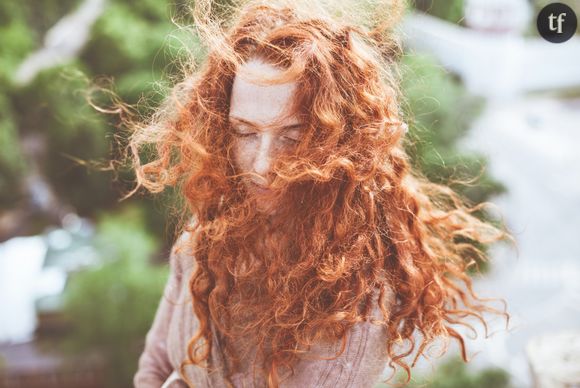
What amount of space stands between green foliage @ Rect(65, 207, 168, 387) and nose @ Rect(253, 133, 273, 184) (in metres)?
1.30

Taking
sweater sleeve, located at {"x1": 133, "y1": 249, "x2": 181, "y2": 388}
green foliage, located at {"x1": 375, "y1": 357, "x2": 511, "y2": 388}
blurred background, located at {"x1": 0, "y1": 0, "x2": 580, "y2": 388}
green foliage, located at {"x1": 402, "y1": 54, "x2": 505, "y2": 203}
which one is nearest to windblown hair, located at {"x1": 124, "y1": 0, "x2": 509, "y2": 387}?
sweater sleeve, located at {"x1": 133, "y1": 249, "x2": 181, "y2": 388}

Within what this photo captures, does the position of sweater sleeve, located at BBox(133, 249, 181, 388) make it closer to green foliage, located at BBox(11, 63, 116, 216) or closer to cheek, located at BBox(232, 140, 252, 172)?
cheek, located at BBox(232, 140, 252, 172)

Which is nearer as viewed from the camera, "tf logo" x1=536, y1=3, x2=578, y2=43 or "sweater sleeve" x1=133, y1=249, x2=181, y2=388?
"sweater sleeve" x1=133, y1=249, x2=181, y2=388

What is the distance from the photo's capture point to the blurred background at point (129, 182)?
1.93 metres

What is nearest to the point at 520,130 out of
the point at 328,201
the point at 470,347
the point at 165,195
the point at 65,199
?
the point at 470,347

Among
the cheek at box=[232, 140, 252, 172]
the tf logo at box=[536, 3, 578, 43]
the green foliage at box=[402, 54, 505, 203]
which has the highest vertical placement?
the tf logo at box=[536, 3, 578, 43]

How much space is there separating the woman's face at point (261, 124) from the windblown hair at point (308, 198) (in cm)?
2

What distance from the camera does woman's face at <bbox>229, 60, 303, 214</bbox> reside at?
0.88 m

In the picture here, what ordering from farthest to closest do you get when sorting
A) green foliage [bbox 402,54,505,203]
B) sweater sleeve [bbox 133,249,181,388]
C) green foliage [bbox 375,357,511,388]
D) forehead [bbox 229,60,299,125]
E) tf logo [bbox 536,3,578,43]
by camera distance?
green foliage [bbox 375,357,511,388] → green foliage [bbox 402,54,505,203] → tf logo [bbox 536,3,578,43] → sweater sleeve [bbox 133,249,181,388] → forehead [bbox 229,60,299,125]

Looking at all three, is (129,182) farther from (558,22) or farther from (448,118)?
(558,22)

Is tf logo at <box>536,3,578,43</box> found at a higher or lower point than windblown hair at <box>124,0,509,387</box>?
higher

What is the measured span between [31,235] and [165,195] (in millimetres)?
891

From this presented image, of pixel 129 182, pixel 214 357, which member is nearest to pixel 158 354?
pixel 214 357

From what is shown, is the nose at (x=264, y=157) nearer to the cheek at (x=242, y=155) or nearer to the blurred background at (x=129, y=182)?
the cheek at (x=242, y=155)
